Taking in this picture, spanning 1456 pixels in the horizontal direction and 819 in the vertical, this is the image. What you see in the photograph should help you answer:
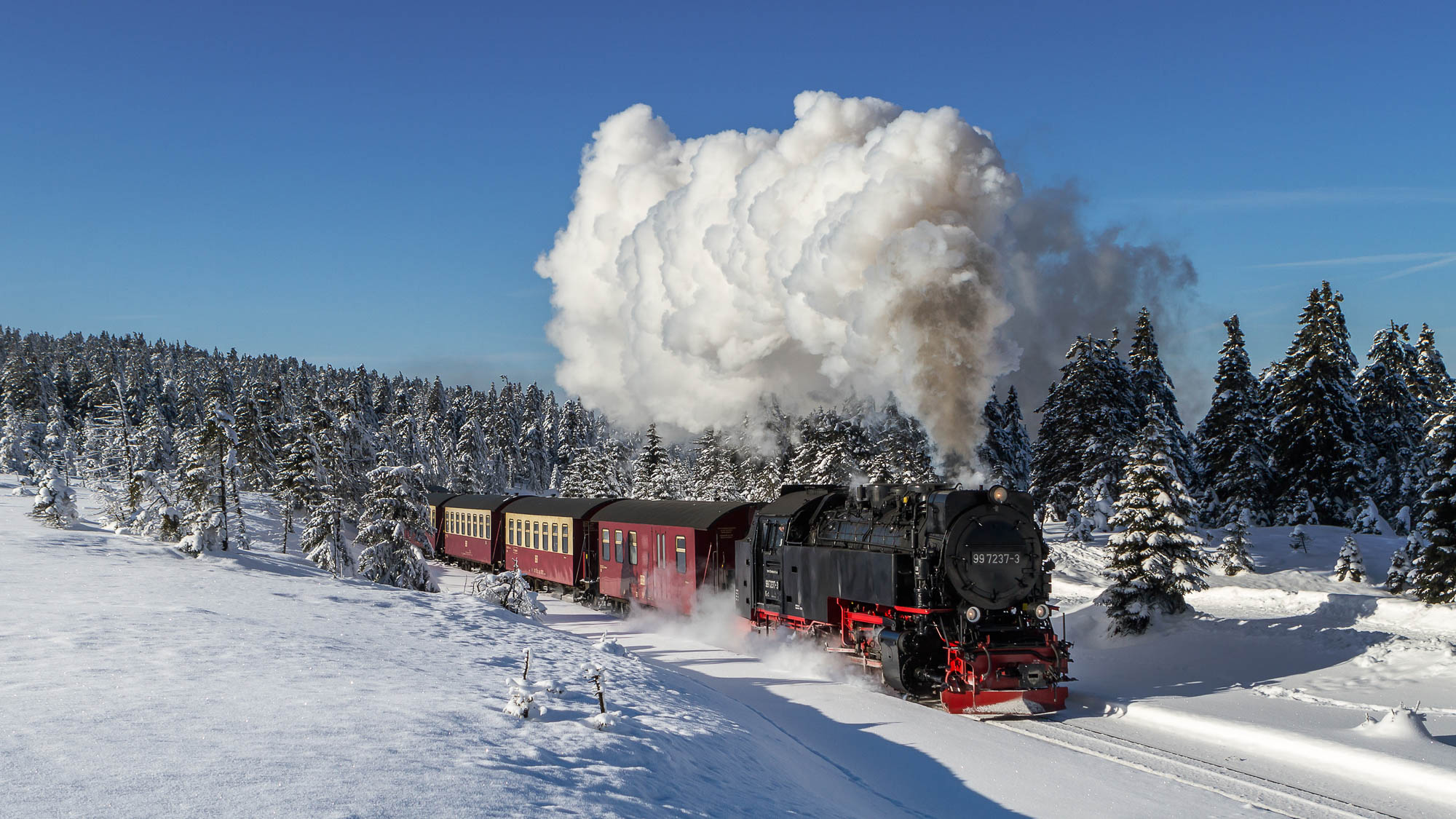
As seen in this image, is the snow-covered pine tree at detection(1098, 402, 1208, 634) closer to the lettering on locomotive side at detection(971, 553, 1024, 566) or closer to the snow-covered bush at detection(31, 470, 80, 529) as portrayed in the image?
the lettering on locomotive side at detection(971, 553, 1024, 566)

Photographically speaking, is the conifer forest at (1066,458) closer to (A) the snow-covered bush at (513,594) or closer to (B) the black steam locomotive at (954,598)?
(B) the black steam locomotive at (954,598)

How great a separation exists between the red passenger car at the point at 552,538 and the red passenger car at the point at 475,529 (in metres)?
0.71

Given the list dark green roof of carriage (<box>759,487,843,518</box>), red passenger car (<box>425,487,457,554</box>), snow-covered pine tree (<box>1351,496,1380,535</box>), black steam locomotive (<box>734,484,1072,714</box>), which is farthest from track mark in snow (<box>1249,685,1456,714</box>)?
red passenger car (<box>425,487,457,554</box>)

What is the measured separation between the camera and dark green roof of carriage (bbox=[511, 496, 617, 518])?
2689 centimetres

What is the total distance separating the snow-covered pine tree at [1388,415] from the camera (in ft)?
125

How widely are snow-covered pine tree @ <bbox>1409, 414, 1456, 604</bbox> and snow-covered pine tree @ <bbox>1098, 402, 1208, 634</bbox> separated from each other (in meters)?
7.29

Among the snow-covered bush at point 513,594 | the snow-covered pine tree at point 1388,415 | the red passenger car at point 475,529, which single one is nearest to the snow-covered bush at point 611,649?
the snow-covered bush at point 513,594

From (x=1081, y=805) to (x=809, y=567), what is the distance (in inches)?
308

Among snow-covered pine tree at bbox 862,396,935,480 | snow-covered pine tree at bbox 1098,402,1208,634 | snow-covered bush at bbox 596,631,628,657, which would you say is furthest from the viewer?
snow-covered pine tree at bbox 1098,402,1208,634

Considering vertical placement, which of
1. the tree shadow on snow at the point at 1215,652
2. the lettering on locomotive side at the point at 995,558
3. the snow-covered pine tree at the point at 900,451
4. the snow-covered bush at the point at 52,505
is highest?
the snow-covered pine tree at the point at 900,451

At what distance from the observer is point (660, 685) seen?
12.1 metres

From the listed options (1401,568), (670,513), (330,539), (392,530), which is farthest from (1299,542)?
(330,539)

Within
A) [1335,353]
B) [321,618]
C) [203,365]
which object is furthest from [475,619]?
[203,365]

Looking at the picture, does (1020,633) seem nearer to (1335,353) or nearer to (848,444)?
(848,444)
